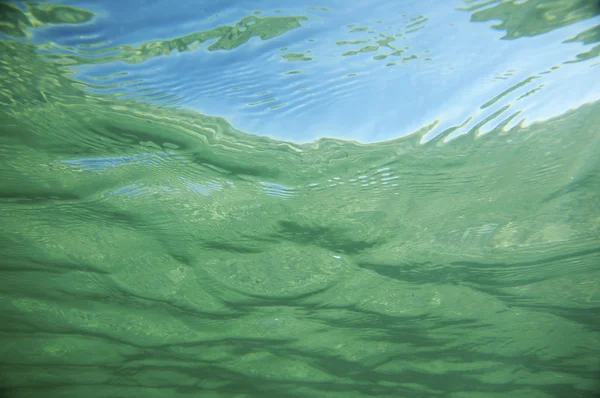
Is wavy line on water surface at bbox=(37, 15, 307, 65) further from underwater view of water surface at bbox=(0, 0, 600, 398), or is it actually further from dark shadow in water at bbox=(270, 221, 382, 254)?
dark shadow in water at bbox=(270, 221, 382, 254)

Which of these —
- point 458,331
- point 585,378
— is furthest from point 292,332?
point 585,378

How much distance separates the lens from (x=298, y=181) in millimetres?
6414

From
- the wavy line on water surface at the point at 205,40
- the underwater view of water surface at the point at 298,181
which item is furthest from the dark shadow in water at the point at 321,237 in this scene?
the wavy line on water surface at the point at 205,40

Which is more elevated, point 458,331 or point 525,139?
point 525,139

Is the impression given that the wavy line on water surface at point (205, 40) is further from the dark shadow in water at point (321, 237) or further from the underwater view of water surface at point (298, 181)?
the dark shadow in water at point (321, 237)

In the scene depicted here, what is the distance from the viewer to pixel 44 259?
8250 millimetres

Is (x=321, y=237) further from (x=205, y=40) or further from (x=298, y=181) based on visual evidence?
(x=205, y=40)

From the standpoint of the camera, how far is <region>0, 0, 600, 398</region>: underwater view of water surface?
436cm

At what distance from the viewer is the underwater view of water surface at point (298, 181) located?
4.36m

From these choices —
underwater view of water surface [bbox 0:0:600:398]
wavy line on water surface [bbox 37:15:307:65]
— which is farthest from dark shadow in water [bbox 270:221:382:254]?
wavy line on water surface [bbox 37:15:307:65]

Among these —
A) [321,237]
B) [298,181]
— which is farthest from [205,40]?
[321,237]

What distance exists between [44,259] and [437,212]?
8997mm

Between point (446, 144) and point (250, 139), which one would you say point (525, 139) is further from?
point (250, 139)

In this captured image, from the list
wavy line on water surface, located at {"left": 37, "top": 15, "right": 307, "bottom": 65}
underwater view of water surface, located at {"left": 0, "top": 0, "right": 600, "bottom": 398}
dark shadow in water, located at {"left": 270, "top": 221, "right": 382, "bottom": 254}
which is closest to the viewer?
wavy line on water surface, located at {"left": 37, "top": 15, "right": 307, "bottom": 65}
